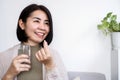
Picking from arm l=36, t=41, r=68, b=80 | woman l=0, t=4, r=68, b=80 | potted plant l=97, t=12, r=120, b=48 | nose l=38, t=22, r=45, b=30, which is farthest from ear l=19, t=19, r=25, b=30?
potted plant l=97, t=12, r=120, b=48

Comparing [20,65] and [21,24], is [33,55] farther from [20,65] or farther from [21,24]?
[21,24]

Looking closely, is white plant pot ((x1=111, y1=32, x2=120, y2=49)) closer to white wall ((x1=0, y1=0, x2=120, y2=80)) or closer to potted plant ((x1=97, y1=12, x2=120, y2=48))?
potted plant ((x1=97, y1=12, x2=120, y2=48))

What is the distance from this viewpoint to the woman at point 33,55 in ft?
3.15

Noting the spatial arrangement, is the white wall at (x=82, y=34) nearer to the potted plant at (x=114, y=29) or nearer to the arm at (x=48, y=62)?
the potted plant at (x=114, y=29)

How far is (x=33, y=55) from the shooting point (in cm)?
97

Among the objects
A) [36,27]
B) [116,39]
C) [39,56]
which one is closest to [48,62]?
[39,56]

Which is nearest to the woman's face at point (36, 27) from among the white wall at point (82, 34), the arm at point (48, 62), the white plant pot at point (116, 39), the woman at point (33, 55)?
the woman at point (33, 55)

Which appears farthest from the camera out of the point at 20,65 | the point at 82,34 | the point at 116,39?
the point at 82,34

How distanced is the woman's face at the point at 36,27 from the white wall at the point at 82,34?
0.35 metres

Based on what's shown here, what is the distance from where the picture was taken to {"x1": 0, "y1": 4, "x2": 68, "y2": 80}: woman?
3.15 feet

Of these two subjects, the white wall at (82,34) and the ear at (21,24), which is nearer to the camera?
the ear at (21,24)

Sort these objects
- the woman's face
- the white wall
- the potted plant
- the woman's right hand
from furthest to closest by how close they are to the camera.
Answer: the white wall
the potted plant
the woman's face
the woman's right hand

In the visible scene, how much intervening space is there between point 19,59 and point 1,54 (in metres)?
0.38

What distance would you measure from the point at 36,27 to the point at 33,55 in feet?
1.02
